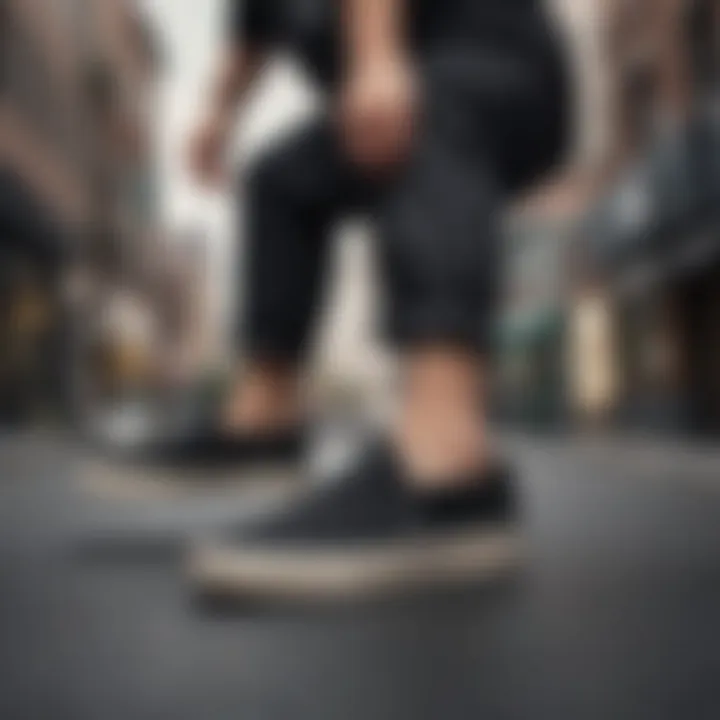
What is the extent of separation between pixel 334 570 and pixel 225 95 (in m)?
0.54

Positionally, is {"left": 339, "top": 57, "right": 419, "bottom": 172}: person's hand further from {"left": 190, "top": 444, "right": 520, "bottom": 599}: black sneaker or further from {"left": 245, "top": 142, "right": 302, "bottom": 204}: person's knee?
{"left": 190, "top": 444, "right": 520, "bottom": 599}: black sneaker

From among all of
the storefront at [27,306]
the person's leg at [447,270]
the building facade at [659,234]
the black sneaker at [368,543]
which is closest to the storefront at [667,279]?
the building facade at [659,234]

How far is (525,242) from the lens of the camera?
6.29m

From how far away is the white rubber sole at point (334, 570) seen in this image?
0.88 m

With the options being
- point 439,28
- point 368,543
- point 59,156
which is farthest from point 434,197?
point 59,156

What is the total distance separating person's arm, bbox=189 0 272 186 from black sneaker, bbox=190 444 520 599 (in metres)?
0.38

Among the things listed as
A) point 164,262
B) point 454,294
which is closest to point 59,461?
point 454,294

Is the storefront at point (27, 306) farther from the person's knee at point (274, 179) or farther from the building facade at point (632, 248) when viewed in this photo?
the person's knee at point (274, 179)

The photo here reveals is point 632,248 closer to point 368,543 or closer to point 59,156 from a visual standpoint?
point 59,156

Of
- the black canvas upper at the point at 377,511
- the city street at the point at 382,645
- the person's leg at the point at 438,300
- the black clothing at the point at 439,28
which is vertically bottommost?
the city street at the point at 382,645

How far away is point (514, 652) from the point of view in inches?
27.7

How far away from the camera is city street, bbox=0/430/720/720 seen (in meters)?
0.57

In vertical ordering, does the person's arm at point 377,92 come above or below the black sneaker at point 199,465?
above

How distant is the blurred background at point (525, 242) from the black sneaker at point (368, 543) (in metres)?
2.98
